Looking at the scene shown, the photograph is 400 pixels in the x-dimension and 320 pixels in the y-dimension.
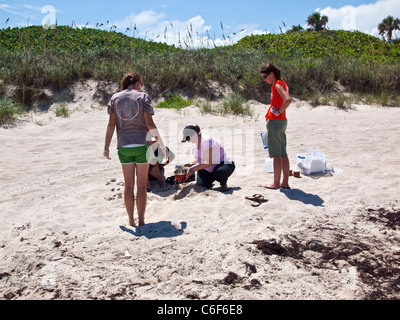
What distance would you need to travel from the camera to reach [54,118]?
10133mm

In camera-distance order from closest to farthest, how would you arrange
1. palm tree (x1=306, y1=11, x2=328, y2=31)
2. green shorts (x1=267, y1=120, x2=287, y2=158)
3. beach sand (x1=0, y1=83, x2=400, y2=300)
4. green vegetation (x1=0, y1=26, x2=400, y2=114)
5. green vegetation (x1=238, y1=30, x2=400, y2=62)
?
beach sand (x1=0, y1=83, x2=400, y2=300) < green shorts (x1=267, y1=120, x2=287, y2=158) < green vegetation (x1=0, y1=26, x2=400, y2=114) < green vegetation (x1=238, y1=30, x2=400, y2=62) < palm tree (x1=306, y1=11, x2=328, y2=31)

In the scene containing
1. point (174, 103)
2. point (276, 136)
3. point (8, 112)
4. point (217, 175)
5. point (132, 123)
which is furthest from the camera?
point (174, 103)

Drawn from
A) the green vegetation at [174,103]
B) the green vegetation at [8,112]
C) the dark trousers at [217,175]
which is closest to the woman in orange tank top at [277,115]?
the dark trousers at [217,175]

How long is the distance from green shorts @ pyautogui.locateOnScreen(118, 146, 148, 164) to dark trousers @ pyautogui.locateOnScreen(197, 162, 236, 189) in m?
1.51

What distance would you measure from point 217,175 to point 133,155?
164 centimetres

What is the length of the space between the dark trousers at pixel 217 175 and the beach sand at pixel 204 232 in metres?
0.14

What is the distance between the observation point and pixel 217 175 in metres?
5.21

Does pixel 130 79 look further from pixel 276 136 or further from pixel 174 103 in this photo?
pixel 174 103

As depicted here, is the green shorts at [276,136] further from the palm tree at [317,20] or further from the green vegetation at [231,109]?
the palm tree at [317,20]

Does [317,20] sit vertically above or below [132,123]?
above

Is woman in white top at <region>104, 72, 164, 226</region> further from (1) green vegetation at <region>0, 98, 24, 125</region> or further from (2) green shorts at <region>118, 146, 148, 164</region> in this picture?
(1) green vegetation at <region>0, 98, 24, 125</region>

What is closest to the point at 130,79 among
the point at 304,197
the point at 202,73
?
the point at 304,197

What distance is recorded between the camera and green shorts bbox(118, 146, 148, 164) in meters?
3.87

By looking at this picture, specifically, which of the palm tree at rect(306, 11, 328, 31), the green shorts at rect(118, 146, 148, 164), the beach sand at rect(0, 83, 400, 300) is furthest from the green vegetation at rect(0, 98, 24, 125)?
the palm tree at rect(306, 11, 328, 31)
